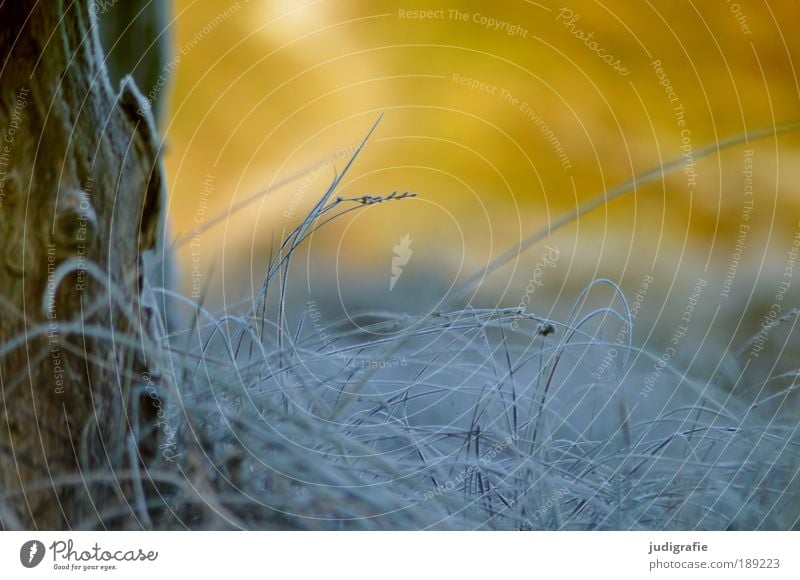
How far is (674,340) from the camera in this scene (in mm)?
915

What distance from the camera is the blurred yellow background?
0.87 metres

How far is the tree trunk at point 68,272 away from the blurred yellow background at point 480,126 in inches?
2.8

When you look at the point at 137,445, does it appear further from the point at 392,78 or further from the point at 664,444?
the point at 664,444

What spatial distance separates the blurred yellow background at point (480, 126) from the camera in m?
0.87

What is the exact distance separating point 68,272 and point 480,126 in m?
0.52

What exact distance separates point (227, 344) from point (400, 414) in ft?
0.75

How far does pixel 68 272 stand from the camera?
83cm
